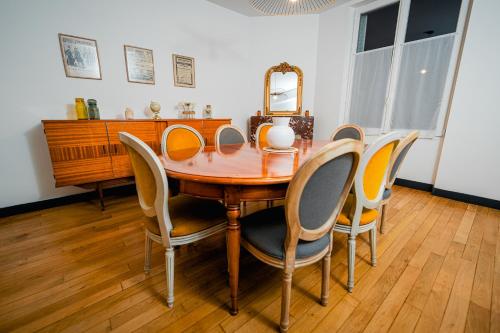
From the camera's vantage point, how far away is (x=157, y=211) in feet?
3.32

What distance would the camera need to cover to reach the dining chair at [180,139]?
6.10 ft

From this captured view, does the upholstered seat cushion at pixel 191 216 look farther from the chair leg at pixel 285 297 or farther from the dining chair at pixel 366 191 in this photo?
the dining chair at pixel 366 191

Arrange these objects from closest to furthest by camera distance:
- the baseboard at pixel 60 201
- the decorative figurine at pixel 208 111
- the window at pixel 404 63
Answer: the baseboard at pixel 60 201, the window at pixel 404 63, the decorative figurine at pixel 208 111

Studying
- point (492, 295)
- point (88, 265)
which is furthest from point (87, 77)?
point (492, 295)

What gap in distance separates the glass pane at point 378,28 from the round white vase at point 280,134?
9.18 feet

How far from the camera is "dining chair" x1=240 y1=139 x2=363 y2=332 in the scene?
2.47 ft

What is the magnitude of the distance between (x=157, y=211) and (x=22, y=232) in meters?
1.82

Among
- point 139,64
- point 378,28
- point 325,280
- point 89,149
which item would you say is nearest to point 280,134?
point 325,280

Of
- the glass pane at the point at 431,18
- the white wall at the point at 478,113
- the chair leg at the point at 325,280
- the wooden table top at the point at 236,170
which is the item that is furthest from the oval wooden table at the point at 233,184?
the glass pane at the point at 431,18

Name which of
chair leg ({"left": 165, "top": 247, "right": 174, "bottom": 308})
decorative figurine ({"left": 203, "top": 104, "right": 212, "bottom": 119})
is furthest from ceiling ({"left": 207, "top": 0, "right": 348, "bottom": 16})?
chair leg ({"left": 165, "top": 247, "right": 174, "bottom": 308})

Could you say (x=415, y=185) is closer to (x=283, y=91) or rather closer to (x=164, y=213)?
(x=283, y=91)

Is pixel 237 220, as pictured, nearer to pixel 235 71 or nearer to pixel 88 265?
pixel 88 265

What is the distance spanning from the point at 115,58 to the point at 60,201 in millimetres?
1816

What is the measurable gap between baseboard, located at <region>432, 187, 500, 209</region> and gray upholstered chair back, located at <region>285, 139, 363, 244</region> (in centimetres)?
266
